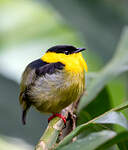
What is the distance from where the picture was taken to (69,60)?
10.0 feet

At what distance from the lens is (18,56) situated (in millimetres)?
6543

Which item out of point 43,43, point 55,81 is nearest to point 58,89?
point 55,81

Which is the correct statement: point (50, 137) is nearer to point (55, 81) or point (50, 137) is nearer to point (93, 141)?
point (93, 141)

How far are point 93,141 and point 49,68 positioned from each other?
5.36 ft

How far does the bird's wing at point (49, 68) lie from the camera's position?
9.70ft

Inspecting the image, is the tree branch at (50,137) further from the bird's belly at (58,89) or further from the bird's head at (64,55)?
the bird's head at (64,55)

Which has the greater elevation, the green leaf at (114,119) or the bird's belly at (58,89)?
the green leaf at (114,119)

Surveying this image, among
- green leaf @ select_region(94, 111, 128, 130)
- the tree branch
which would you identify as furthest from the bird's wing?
green leaf @ select_region(94, 111, 128, 130)

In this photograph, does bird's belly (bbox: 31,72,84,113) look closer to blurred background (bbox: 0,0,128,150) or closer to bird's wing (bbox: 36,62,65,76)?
bird's wing (bbox: 36,62,65,76)

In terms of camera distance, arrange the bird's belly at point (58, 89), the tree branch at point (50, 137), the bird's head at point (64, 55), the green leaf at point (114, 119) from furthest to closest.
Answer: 1. the bird's head at point (64, 55)
2. the bird's belly at point (58, 89)
3. the tree branch at point (50, 137)
4. the green leaf at point (114, 119)

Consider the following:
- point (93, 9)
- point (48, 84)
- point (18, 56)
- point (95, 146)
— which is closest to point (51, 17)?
point (18, 56)

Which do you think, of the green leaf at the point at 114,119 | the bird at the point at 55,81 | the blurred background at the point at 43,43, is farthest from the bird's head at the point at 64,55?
the green leaf at the point at 114,119

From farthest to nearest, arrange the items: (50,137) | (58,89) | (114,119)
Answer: (58,89)
(50,137)
(114,119)

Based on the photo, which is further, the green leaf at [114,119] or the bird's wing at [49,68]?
the bird's wing at [49,68]
